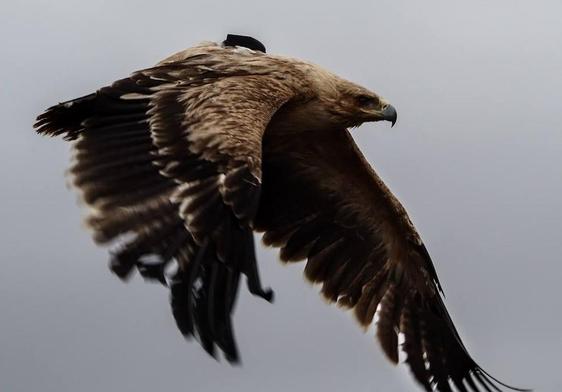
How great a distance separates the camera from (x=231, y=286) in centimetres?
1077

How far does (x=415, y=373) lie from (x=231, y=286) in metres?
5.05

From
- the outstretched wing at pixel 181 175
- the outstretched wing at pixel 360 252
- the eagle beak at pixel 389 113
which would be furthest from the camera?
the outstretched wing at pixel 360 252

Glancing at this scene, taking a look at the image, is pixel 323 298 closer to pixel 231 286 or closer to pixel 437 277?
pixel 437 277

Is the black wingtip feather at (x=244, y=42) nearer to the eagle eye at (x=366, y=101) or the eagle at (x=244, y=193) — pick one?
the eagle at (x=244, y=193)

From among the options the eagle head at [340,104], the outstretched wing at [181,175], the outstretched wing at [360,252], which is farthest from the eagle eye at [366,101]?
the outstretched wing at [181,175]

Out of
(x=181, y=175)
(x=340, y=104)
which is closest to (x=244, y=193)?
(x=181, y=175)

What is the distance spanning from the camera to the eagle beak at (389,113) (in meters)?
14.9

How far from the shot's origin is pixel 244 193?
1139cm

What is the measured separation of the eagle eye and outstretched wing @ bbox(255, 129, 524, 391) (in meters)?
0.55

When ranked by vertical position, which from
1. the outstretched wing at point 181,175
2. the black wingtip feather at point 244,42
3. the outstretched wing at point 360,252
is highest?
the black wingtip feather at point 244,42

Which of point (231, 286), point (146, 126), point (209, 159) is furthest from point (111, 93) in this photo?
point (231, 286)

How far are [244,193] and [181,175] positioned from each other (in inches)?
20.3

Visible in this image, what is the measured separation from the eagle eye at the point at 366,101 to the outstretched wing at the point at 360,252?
552 mm

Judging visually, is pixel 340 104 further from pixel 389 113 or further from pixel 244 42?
pixel 244 42
